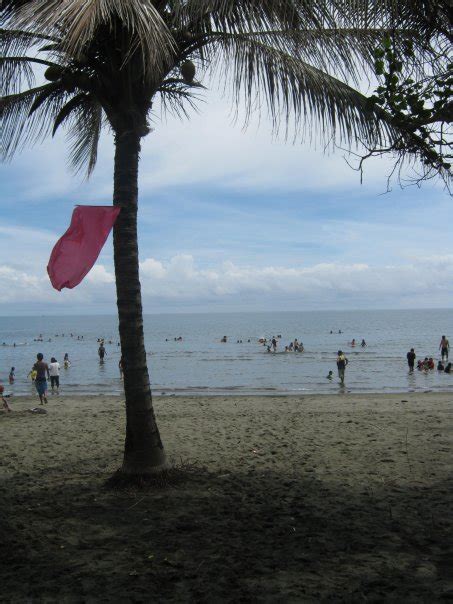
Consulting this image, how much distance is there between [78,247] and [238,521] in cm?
321

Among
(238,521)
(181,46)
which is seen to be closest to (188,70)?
(181,46)

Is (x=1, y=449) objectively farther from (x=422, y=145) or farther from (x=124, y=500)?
(x=422, y=145)

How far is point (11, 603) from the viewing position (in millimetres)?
3932

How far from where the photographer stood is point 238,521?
18.2 ft

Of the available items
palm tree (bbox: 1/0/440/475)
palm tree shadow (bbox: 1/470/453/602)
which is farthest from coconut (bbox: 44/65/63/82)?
palm tree shadow (bbox: 1/470/453/602)

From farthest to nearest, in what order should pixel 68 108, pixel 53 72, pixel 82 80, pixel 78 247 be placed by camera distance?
1. pixel 68 108
2. pixel 53 72
3. pixel 82 80
4. pixel 78 247

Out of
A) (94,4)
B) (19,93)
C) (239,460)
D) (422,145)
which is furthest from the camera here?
(239,460)

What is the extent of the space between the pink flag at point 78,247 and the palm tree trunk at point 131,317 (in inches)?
23.0

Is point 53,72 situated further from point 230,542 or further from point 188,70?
point 230,542

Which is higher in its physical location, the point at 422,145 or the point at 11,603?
the point at 422,145

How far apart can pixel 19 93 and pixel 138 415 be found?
14.1 feet

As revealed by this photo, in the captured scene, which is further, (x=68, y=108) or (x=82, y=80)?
(x=68, y=108)

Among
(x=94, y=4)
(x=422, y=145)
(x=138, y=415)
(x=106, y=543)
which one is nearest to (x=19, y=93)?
(x=94, y=4)

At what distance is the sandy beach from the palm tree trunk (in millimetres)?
459
